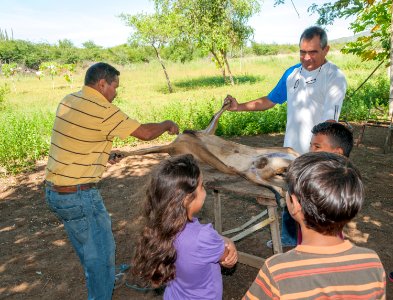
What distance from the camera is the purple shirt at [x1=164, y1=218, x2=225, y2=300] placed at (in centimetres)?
153

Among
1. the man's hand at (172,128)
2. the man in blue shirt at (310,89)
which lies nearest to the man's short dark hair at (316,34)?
the man in blue shirt at (310,89)

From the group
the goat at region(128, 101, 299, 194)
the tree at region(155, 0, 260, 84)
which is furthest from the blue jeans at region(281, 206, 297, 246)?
the tree at region(155, 0, 260, 84)

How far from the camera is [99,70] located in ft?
7.91

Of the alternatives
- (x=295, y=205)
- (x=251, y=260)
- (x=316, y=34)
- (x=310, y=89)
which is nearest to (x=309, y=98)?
(x=310, y=89)

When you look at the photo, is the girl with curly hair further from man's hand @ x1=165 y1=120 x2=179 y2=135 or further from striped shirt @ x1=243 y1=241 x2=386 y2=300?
man's hand @ x1=165 y1=120 x2=179 y2=135

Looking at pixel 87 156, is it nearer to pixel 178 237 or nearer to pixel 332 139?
pixel 178 237

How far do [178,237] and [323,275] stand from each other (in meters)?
0.68

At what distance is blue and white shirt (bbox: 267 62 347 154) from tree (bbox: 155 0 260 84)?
57.9 ft

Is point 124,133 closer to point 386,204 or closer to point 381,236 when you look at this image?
point 381,236

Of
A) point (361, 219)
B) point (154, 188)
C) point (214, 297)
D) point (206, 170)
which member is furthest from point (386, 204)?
point (154, 188)

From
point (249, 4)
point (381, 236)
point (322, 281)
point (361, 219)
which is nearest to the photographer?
point (322, 281)

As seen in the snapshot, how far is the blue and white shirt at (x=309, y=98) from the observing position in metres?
2.73

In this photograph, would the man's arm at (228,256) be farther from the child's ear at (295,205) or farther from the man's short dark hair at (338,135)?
the man's short dark hair at (338,135)

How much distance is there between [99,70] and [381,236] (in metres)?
3.35
